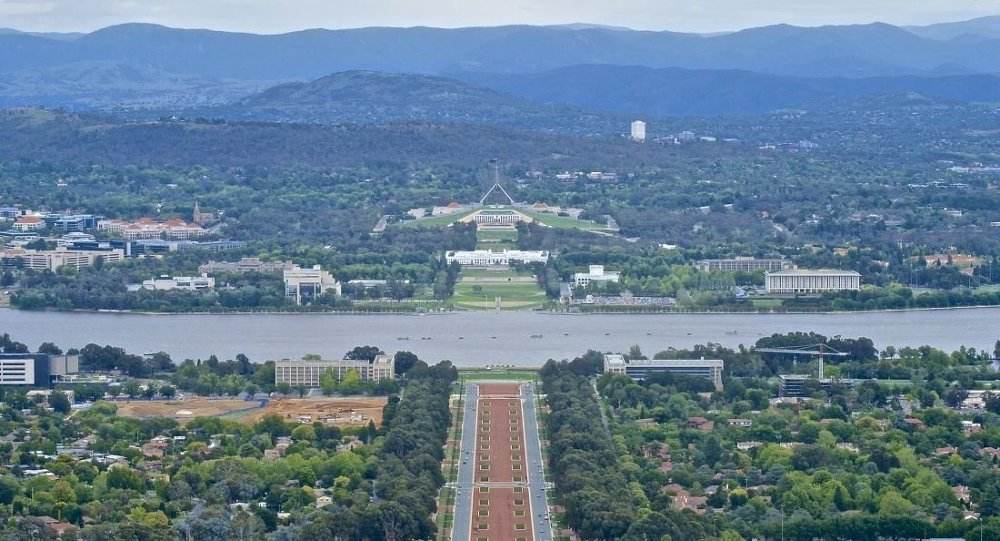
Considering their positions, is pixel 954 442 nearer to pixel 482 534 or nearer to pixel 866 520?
pixel 866 520

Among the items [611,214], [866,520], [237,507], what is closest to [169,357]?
[237,507]

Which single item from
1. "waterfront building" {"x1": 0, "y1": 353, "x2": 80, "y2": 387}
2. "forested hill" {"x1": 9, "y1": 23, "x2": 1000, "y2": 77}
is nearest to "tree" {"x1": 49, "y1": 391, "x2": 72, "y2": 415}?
"waterfront building" {"x1": 0, "y1": 353, "x2": 80, "y2": 387}

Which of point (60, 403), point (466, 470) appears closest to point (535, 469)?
point (466, 470)

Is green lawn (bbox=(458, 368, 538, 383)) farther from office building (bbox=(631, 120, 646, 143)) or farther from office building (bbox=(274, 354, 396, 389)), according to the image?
office building (bbox=(631, 120, 646, 143))

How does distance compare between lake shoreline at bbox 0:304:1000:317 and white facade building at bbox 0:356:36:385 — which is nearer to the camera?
white facade building at bbox 0:356:36:385

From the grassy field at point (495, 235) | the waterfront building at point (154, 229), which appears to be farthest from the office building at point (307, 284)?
the waterfront building at point (154, 229)
